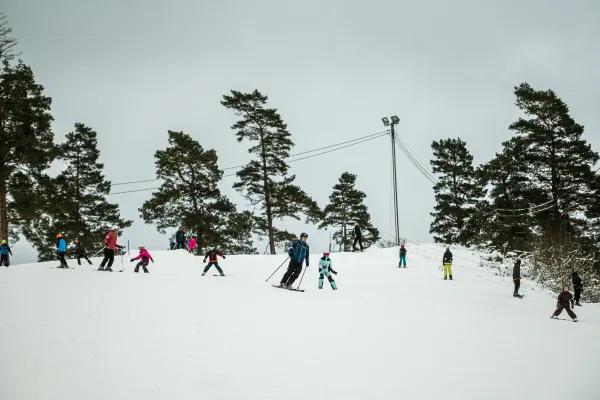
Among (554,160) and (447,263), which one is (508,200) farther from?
(447,263)

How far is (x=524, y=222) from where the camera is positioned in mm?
29125

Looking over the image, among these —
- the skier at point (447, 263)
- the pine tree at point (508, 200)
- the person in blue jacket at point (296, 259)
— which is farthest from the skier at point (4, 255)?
the pine tree at point (508, 200)

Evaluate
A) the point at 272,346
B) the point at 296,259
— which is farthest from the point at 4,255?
the point at 272,346

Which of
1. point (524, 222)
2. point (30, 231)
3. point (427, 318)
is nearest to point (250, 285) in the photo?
point (427, 318)

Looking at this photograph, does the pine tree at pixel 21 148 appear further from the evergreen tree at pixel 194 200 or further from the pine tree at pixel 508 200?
the pine tree at pixel 508 200

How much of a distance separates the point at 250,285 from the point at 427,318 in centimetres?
701

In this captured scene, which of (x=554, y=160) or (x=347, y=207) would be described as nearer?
(x=554, y=160)

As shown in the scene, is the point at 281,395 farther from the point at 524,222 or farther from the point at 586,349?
the point at 524,222

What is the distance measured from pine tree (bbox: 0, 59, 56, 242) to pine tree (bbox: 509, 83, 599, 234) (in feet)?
112

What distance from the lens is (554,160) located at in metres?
26.7

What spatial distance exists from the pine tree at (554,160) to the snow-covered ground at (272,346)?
1637 centimetres

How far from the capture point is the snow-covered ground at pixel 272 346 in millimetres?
5594

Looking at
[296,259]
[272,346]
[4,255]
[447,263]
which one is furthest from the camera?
[447,263]

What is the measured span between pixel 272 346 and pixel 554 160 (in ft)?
92.2
